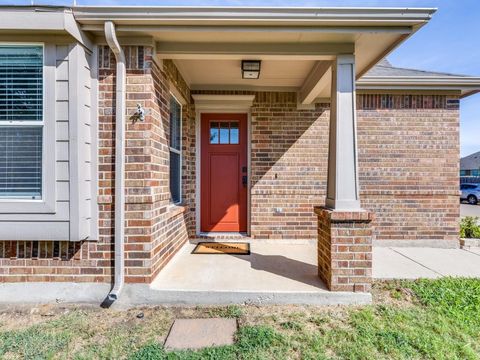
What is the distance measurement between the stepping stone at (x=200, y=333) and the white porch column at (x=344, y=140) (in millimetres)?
1533

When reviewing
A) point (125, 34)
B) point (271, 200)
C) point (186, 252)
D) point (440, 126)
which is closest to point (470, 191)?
point (440, 126)

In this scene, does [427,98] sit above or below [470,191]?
above

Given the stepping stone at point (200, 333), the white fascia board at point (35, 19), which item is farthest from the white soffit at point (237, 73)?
the stepping stone at point (200, 333)

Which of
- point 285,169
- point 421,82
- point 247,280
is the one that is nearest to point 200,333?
point 247,280

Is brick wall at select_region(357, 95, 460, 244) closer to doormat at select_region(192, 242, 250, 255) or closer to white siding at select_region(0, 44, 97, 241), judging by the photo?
doormat at select_region(192, 242, 250, 255)

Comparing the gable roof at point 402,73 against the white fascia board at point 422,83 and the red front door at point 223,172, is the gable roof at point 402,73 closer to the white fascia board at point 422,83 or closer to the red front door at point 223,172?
the white fascia board at point 422,83

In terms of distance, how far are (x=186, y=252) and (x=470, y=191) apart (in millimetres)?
20377

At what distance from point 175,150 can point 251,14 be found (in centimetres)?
211

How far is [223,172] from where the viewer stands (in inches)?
189

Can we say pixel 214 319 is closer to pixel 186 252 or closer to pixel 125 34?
pixel 186 252

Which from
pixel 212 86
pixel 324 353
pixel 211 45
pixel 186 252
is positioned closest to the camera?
pixel 324 353

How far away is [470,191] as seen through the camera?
57.0ft

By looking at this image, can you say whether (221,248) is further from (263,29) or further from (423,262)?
(263,29)

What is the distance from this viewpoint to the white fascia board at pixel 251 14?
247cm
